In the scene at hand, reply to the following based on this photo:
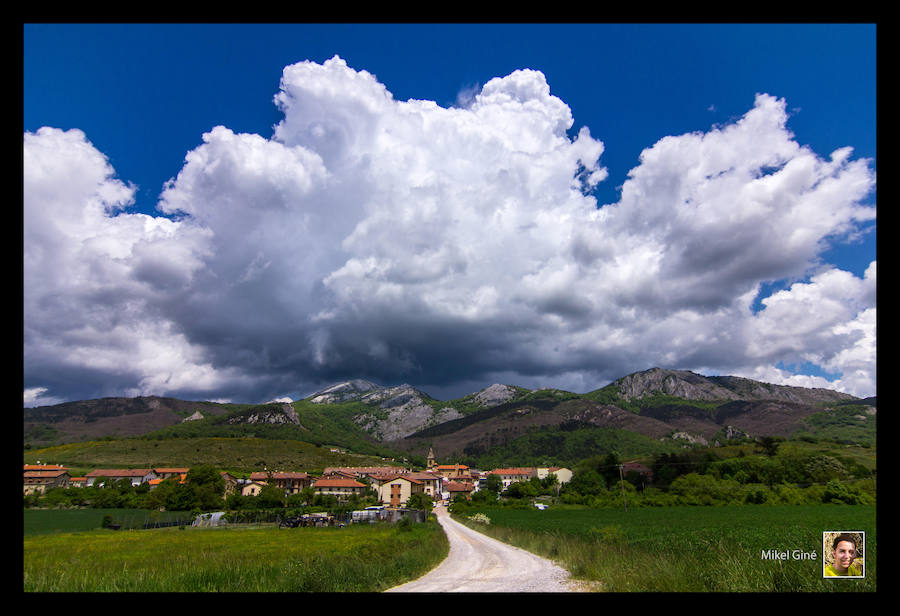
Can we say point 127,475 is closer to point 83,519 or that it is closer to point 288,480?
point 288,480

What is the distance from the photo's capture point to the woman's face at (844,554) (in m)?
4.27

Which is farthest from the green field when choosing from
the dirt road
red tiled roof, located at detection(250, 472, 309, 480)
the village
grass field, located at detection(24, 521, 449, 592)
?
red tiled roof, located at detection(250, 472, 309, 480)

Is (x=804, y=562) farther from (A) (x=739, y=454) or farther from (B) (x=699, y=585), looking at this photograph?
(A) (x=739, y=454)

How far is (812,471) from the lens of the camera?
5653 cm

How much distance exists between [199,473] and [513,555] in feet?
178

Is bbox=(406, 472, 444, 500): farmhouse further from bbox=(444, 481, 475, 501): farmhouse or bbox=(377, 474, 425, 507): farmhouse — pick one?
bbox=(377, 474, 425, 507): farmhouse

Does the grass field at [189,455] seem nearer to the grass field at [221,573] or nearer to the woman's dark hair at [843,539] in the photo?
the grass field at [221,573]

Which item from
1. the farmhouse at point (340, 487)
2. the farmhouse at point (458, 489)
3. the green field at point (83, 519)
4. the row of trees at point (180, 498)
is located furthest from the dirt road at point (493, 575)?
the farmhouse at point (458, 489)

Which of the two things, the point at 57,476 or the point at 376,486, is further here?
the point at 376,486

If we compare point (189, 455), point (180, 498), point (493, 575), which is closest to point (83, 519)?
point (180, 498)

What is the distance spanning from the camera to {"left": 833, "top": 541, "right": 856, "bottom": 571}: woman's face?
4.27 meters

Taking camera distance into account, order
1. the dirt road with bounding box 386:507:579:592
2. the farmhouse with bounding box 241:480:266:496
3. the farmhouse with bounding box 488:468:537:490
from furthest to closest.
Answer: the farmhouse with bounding box 488:468:537:490 → the farmhouse with bounding box 241:480:266:496 → the dirt road with bounding box 386:507:579:592
